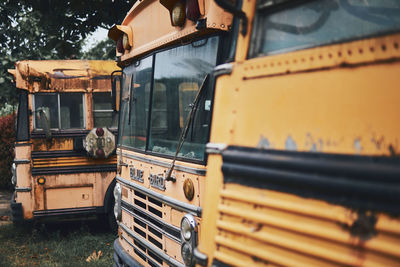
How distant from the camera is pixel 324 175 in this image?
1.43 metres

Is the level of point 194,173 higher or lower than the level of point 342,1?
lower

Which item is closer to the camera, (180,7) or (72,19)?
(180,7)

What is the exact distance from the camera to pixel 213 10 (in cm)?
247

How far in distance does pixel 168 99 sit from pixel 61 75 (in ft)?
11.5

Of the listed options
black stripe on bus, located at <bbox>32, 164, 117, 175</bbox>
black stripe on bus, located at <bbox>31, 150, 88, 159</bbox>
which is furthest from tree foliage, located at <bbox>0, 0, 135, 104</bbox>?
black stripe on bus, located at <bbox>32, 164, 117, 175</bbox>

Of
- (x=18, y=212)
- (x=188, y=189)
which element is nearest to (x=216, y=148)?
(x=188, y=189)

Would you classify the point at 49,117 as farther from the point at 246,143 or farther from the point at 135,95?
the point at 246,143

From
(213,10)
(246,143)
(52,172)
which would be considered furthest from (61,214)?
(246,143)

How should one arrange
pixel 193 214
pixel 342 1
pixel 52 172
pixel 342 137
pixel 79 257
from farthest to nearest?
pixel 52 172, pixel 79 257, pixel 193 214, pixel 342 1, pixel 342 137

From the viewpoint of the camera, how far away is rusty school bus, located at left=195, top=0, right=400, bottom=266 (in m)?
1.32

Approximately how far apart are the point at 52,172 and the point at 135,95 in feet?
9.29

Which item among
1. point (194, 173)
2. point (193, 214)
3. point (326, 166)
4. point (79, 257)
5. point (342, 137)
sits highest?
point (342, 137)

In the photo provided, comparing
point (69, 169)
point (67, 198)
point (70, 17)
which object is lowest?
point (67, 198)

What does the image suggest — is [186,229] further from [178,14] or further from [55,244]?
[55,244]
